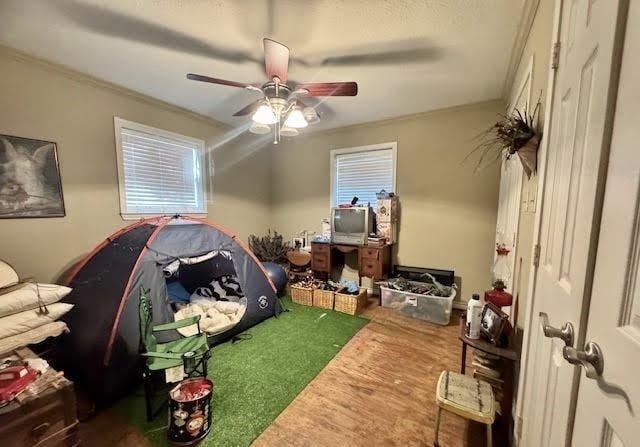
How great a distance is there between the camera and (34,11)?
5.45 ft

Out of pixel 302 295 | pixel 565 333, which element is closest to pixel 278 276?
pixel 302 295

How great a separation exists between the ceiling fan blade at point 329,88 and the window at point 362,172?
1.75 metres

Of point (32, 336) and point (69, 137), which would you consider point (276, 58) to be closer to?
point (69, 137)

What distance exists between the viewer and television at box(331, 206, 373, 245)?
10.9 feet

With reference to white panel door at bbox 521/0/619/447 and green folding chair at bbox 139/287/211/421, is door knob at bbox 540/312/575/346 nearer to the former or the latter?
white panel door at bbox 521/0/619/447

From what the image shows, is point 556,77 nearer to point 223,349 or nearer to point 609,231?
point 609,231

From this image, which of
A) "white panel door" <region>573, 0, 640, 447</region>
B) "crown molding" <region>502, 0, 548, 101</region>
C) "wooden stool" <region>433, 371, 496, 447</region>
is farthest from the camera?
"crown molding" <region>502, 0, 548, 101</region>

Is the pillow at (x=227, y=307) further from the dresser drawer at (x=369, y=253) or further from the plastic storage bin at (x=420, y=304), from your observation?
the plastic storage bin at (x=420, y=304)

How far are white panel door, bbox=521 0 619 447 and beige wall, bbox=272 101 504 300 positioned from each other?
6.97 feet

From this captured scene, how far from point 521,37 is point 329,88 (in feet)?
4.52

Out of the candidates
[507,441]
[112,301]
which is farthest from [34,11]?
[507,441]

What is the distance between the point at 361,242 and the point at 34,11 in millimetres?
3346

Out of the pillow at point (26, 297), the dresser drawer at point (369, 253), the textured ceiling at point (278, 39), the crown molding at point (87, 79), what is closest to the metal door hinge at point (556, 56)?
the textured ceiling at point (278, 39)

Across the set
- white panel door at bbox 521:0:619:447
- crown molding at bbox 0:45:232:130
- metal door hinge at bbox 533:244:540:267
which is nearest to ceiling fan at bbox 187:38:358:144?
white panel door at bbox 521:0:619:447
